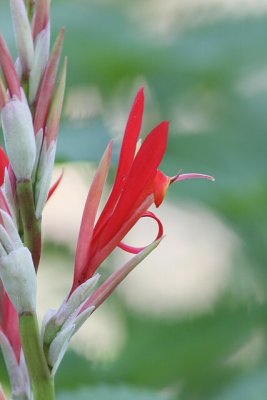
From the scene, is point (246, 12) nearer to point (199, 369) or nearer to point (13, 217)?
point (199, 369)

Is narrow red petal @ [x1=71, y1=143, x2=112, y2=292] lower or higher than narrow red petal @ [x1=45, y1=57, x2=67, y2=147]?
lower

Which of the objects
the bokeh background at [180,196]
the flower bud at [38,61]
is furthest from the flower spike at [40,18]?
the bokeh background at [180,196]


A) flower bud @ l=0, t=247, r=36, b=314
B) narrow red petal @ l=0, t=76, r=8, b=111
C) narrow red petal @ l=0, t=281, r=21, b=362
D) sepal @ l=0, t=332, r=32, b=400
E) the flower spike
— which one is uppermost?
the flower spike

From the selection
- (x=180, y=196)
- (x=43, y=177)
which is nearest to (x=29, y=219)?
(x=43, y=177)

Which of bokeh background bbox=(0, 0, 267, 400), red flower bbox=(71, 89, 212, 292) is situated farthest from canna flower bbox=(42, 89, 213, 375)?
bokeh background bbox=(0, 0, 267, 400)

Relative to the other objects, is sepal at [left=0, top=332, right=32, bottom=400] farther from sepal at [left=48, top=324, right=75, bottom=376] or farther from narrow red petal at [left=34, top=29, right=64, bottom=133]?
narrow red petal at [left=34, top=29, right=64, bottom=133]

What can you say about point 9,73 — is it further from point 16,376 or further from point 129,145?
point 16,376
